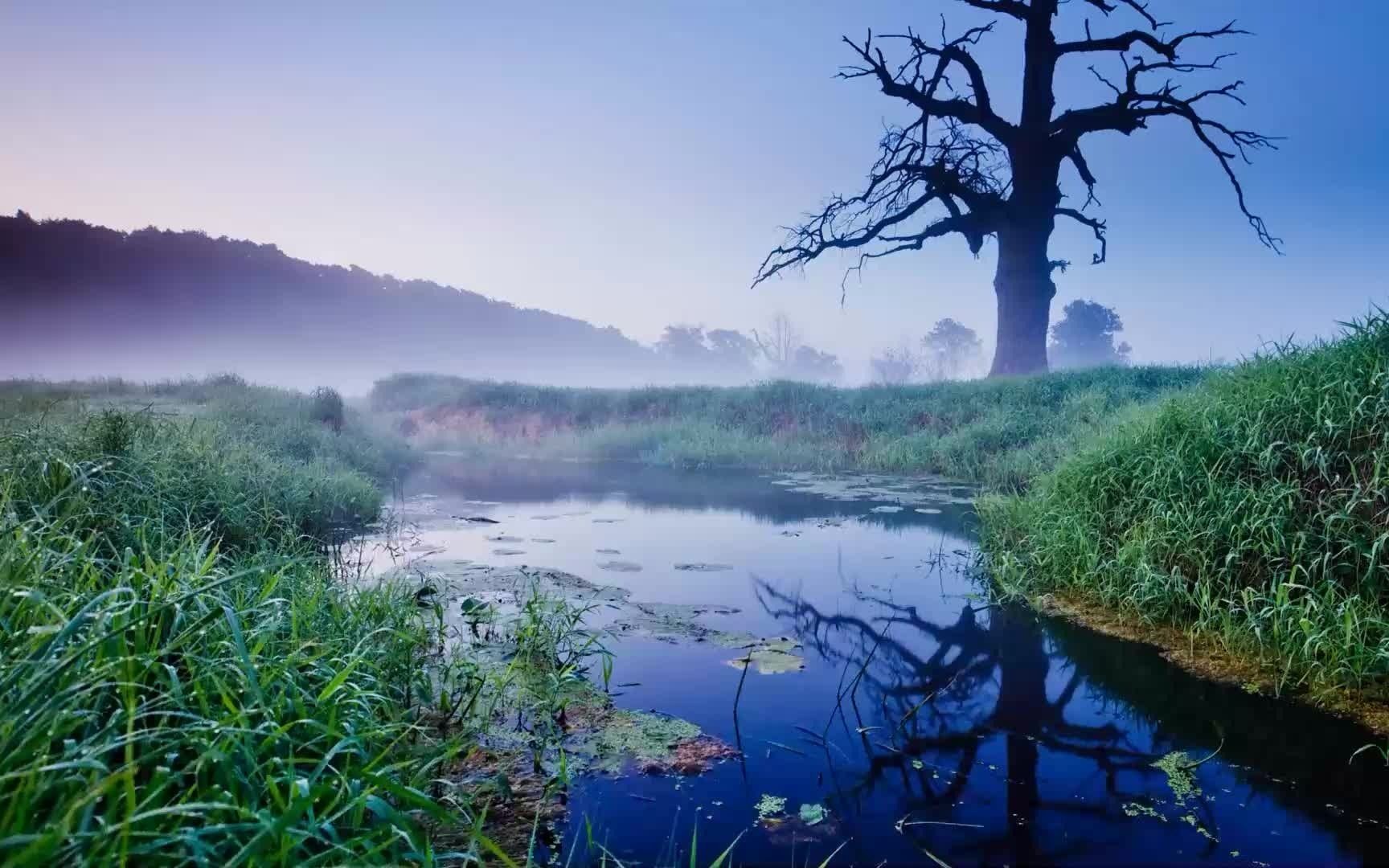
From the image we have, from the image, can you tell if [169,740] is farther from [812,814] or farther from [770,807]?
[812,814]

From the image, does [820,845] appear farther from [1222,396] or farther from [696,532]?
[696,532]

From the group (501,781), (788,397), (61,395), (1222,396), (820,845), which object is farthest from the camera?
(788,397)

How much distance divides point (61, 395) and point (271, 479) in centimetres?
582

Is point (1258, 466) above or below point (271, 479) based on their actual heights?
above

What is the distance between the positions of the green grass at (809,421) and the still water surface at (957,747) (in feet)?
17.8

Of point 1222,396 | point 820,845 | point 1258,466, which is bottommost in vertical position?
point 820,845

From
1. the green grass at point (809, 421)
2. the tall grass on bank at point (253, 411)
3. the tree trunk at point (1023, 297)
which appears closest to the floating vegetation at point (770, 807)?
the tall grass on bank at point (253, 411)

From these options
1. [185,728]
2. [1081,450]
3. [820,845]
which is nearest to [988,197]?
[1081,450]

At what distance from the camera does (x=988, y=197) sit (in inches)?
741

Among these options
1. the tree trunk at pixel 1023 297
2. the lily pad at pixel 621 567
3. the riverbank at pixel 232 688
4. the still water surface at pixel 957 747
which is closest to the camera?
the riverbank at pixel 232 688

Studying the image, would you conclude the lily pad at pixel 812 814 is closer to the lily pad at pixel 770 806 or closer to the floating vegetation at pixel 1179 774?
the lily pad at pixel 770 806

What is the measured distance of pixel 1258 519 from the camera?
485 centimetres

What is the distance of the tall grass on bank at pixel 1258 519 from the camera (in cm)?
433

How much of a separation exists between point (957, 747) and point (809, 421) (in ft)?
44.4
